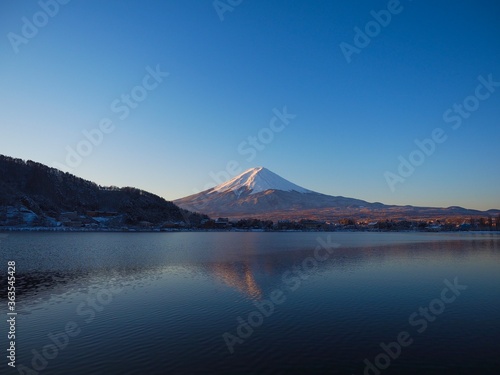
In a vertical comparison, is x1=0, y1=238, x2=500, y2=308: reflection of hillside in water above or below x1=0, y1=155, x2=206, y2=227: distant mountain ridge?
below

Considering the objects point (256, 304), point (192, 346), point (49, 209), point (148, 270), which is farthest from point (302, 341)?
point (49, 209)

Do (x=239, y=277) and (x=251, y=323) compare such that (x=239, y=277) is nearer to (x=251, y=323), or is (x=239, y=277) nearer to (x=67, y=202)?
(x=251, y=323)

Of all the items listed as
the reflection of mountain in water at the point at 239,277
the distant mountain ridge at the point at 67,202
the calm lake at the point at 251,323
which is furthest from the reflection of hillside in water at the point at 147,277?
the distant mountain ridge at the point at 67,202

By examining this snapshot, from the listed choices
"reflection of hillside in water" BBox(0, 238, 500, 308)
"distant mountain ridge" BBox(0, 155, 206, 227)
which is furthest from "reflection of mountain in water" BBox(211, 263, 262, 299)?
"distant mountain ridge" BBox(0, 155, 206, 227)

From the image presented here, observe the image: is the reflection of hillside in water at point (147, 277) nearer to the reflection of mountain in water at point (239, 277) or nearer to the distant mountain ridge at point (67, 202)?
the reflection of mountain in water at point (239, 277)

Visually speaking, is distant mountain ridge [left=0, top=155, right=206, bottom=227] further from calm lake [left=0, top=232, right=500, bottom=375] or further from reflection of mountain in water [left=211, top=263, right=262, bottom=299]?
calm lake [left=0, top=232, right=500, bottom=375]

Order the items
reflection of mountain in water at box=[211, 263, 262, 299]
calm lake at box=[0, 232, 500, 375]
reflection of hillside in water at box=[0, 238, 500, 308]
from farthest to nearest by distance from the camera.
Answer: reflection of mountain in water at box=[211, 263, 262, 299] → reflection of hillside in water at box=[0, 238, 500, 308] → calm lake at box=[0, 232, 500, 375]

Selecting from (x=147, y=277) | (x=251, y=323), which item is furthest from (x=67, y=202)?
(x=251, y=323)

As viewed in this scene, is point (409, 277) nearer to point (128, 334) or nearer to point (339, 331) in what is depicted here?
point (339, 331)
